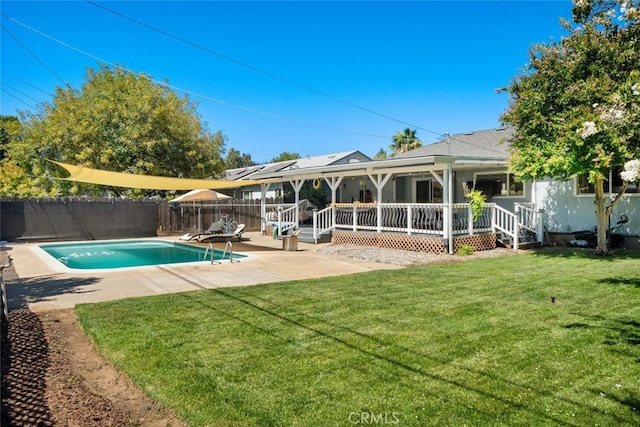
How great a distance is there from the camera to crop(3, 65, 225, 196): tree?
2366cm

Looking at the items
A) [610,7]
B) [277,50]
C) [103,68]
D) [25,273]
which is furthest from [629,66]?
[103,68]

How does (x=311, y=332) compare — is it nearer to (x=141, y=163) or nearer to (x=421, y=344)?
(x=421, y=344)

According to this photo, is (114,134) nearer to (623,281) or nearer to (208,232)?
(208,232)

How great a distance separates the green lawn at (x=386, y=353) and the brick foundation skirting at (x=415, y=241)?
5.49 meters

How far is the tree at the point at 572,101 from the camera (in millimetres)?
9812

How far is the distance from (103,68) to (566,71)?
27.3m

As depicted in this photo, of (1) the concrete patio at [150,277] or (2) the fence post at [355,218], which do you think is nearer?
(1) the concrete patio at [150,277]

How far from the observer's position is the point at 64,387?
379 centimetres

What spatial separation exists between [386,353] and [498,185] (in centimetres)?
1413

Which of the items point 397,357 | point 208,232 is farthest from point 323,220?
point 397,357

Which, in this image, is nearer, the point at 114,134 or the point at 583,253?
the point at 583,253

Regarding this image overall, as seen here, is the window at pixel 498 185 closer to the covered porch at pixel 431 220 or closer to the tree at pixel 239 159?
the covered porch at pixel 431 220

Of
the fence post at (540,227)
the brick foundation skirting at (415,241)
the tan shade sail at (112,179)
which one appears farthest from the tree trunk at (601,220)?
the tan shade sail at (112,179)

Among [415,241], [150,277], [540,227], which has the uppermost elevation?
[540,227]
